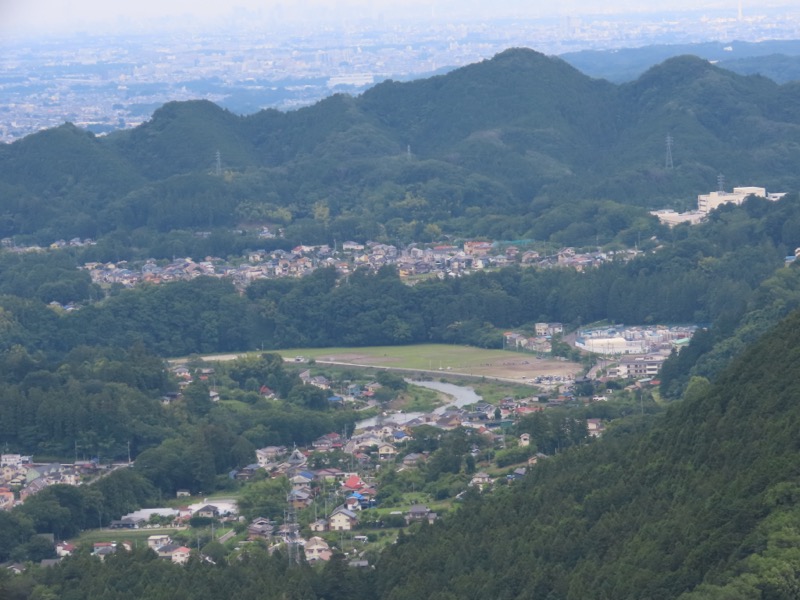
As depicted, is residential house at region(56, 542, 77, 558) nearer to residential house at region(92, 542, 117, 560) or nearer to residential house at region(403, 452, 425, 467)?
residential house at region(92, 542, 117, 560)

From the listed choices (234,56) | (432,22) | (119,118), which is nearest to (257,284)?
(119,118)

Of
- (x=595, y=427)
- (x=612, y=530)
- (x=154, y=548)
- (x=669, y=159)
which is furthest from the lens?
(x=669, y=159)

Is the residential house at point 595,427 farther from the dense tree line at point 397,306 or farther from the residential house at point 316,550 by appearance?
the dense tree line at point 397,306

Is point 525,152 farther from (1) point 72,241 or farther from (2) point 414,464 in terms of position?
(2) point 414,464

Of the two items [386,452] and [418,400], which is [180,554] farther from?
[418,400]

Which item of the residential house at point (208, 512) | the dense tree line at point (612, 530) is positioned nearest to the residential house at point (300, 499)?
the residential house at point (208, 512)

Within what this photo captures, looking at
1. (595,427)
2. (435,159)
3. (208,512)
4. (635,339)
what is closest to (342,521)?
(208,512)
